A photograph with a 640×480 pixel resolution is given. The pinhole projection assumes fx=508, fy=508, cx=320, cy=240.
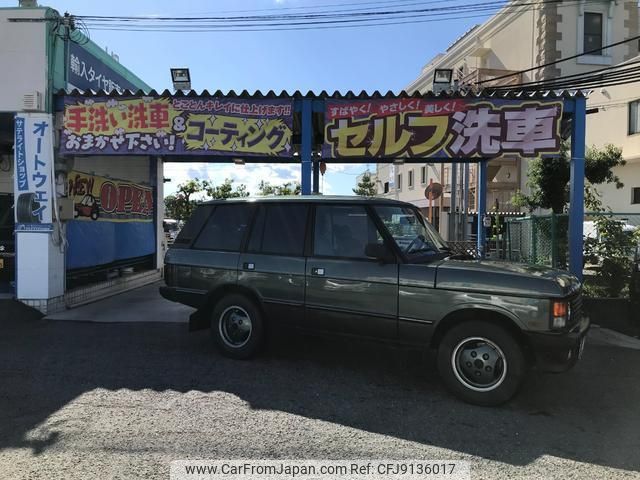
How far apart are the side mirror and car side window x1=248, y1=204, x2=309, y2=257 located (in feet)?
2.93

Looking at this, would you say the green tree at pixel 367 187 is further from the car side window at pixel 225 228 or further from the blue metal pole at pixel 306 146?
the car side window at pixel 225 228

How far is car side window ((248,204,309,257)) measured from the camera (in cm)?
555

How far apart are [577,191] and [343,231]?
4583 millimetres

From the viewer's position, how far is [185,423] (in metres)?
4.08

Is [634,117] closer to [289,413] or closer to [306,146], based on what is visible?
[306,146]

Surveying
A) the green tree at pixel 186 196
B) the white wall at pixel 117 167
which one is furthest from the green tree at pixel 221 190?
the white wall at pixel 117 167

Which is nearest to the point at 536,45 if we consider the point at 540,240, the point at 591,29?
the point at 591,29

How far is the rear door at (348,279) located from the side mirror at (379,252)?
85mm

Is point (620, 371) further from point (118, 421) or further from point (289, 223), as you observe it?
point (118, 421)

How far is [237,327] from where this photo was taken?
229 inches

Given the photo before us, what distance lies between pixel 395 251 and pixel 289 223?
1.32 meters

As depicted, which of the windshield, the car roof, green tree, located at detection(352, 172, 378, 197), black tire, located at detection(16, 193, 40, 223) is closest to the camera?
the windshield

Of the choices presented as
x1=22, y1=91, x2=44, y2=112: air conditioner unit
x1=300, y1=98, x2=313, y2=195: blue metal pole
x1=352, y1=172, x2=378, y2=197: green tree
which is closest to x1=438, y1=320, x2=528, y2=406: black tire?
x1=300, y1=98, x2=313, y2=195: blue metal pole

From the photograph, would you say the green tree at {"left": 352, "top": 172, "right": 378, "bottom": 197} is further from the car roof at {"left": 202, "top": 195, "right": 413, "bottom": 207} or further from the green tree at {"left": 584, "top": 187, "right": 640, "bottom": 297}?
the car roof at {"left": 202, "top": 195, "right": 413, "bottom": 207}
